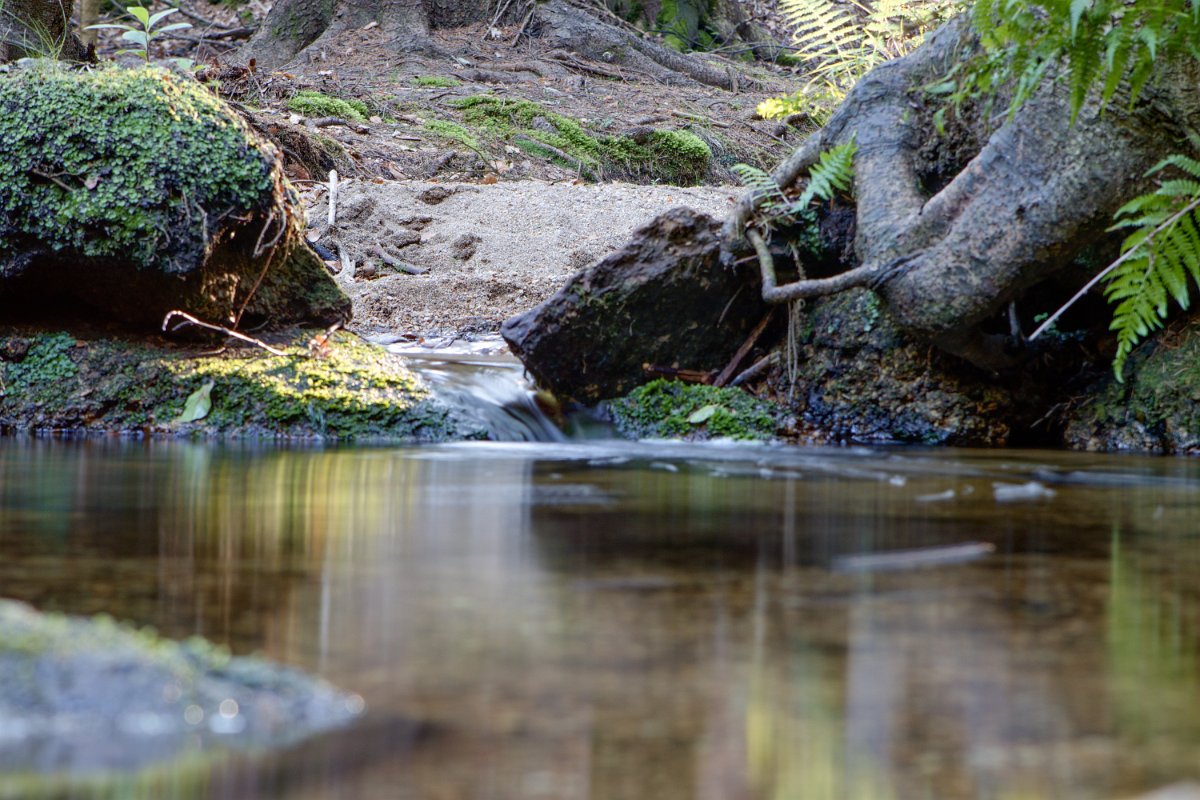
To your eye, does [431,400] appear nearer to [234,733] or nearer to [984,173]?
[984,173]

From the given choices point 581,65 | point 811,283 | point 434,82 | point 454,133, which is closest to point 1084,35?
point 811,283

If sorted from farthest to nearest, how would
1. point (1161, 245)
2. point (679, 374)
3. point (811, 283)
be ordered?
point (679, 374) → point (811, 283) → point (1161, 245)

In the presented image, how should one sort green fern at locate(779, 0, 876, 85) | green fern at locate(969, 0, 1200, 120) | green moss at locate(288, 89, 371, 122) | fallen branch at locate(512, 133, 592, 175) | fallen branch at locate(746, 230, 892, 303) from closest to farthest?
1. green fern at locate(969, 0, 1200, 120)
2. fallen branch at locate(746, 230, 892, 303)
3. green fern at locate(779, 0, 876, 85)
4. green moss at locate(288, 89, 371, 122)
5. fallen branch at locate(512, 133, 592, 175)

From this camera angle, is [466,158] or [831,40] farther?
[466,158]

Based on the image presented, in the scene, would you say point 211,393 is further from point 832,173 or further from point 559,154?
point 559,154

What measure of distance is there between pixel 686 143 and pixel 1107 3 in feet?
35.2

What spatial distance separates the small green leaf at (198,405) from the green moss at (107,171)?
59 centimetres

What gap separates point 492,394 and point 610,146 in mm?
8573

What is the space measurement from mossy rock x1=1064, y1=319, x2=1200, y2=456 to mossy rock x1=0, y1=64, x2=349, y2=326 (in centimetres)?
411

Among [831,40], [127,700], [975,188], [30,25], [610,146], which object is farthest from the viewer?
[610,146]

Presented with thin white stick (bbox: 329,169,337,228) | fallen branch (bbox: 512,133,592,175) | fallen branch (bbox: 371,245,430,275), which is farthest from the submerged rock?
fallen branch (bbox: 512,133,592,175)

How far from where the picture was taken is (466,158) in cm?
1325

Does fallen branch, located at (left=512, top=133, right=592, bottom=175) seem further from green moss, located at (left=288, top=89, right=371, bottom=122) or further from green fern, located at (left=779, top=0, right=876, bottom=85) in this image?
green fern, located at (left=779, top=0, right=876, bottom=85)

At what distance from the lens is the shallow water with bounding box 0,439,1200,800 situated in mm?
1308
